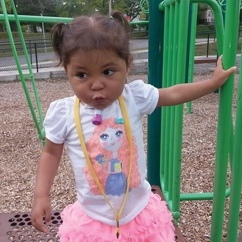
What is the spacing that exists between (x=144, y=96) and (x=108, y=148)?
233mm

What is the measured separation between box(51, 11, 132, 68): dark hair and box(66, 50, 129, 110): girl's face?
18 mm

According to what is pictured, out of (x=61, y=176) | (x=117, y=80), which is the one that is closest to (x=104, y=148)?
(x=117, y=80)

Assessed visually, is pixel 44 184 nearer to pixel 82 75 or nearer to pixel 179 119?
pixel 82 75

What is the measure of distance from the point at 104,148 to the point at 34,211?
306 mm

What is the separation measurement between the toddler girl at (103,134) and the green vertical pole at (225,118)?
0.04 meters

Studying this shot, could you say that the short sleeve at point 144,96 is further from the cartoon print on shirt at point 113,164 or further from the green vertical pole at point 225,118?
the green vertical pole at point 225,118

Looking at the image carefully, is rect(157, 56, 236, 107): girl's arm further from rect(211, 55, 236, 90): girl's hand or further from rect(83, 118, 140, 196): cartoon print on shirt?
rect(83, 118, 140, 196): cartoon print on shirt

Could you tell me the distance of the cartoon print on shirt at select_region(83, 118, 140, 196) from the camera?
4.31ft

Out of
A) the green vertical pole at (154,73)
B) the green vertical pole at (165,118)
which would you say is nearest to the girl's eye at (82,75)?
the green vertical pole at (165,118)

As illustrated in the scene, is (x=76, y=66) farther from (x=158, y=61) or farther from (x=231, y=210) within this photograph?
(x=158, y=61)

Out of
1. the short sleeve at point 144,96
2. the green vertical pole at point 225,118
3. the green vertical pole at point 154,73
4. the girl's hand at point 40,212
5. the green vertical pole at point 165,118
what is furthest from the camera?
the green vertical pole at point 154,73

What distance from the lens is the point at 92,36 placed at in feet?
3.90

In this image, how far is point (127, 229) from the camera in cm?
138

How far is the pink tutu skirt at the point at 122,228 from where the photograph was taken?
1364mm
